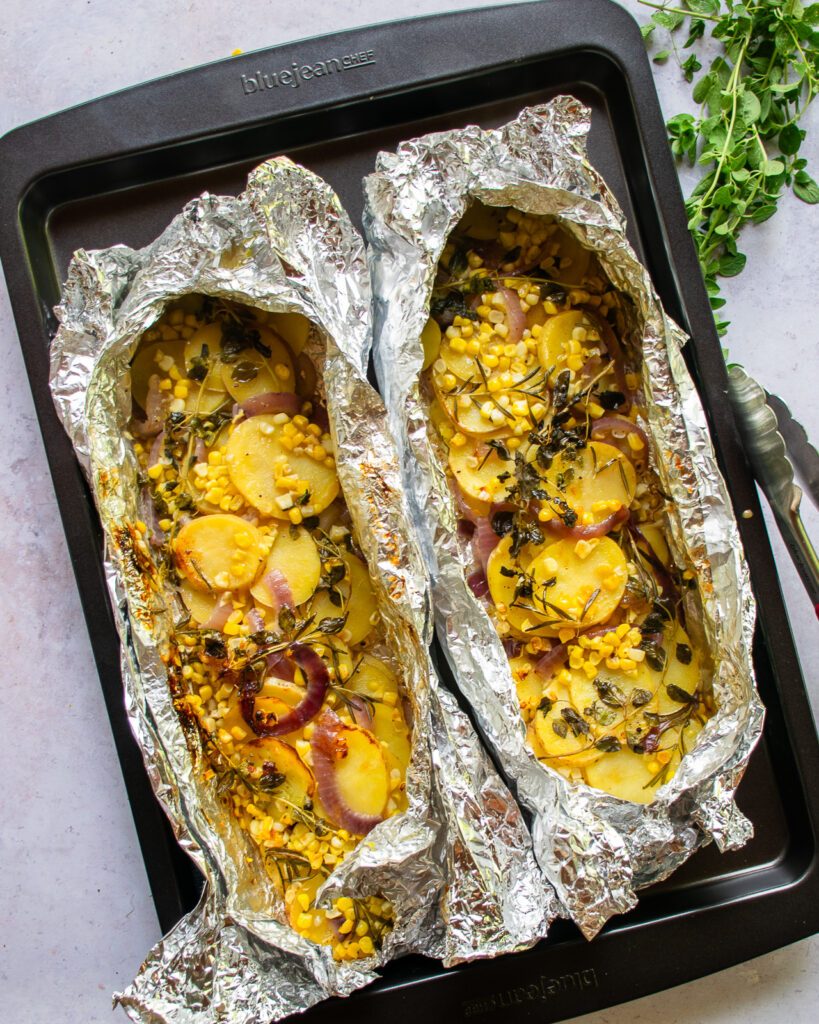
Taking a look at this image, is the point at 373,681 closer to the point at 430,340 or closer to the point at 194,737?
the point at 194,737

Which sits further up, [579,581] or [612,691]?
[579,581]

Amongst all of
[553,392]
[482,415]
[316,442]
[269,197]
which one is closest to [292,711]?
[316,442]

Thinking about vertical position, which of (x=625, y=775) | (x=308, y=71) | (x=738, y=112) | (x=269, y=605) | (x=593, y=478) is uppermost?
(x=308, y=71)

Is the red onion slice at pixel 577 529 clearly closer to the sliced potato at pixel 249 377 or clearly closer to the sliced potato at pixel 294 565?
the sliced potato at pixel 294 565

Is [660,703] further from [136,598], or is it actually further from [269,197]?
[269,197]

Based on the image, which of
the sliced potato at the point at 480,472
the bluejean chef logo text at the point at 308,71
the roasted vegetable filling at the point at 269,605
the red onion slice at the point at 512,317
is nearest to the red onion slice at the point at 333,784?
the roasted vegetable filling at the point at 269,605

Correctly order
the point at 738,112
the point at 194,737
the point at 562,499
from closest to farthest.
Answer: the point at 194,737, the point at 562,499, the point at 738,112

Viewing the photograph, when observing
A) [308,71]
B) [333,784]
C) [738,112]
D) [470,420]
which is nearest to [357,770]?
[333,784]
